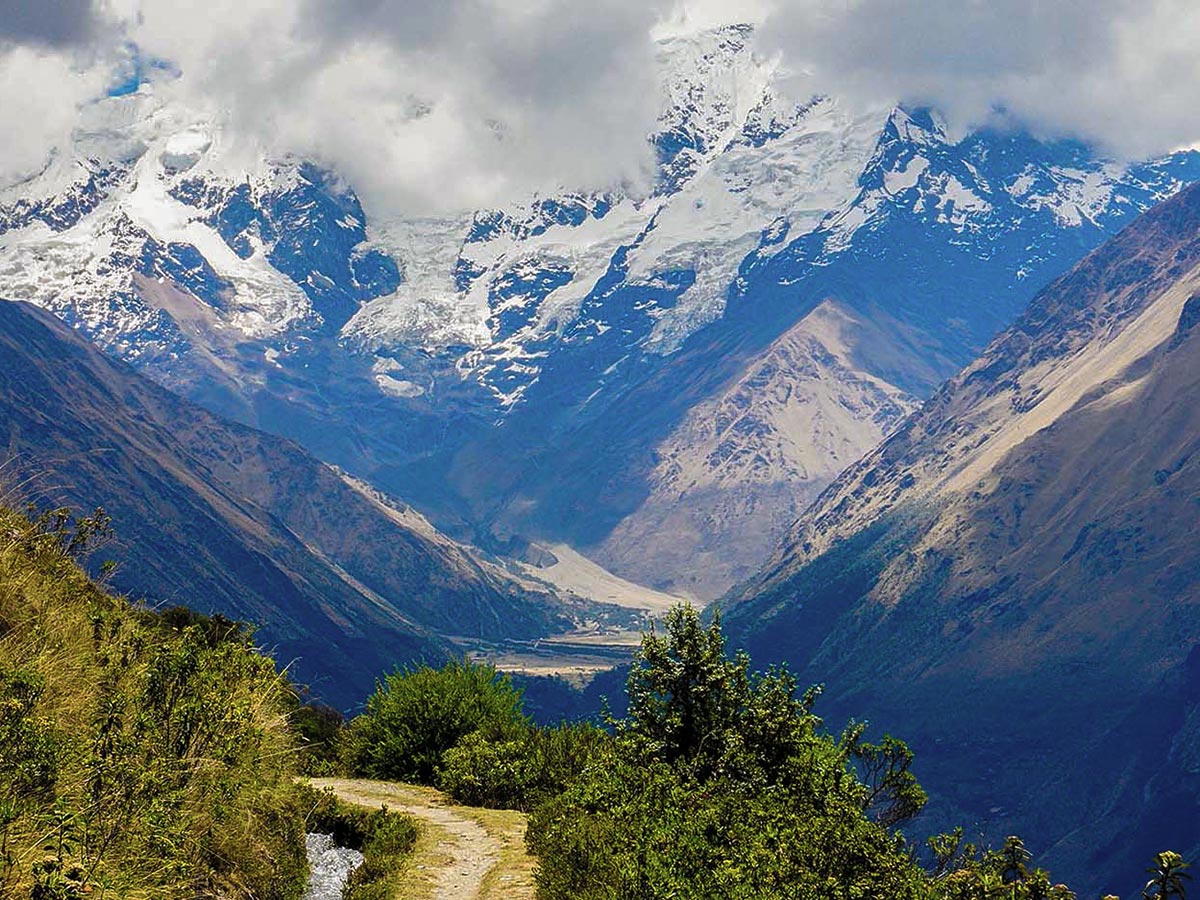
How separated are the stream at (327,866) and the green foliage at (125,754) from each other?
1.02 meters

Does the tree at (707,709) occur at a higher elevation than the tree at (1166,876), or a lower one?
higher

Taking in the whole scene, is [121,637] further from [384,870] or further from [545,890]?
[545,890]

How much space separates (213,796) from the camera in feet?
65.3

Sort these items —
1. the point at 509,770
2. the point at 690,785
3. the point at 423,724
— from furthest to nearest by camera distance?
the point at 423,724, the point at 509,770, the point at 690,785

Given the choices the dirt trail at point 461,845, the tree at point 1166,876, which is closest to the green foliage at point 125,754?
the dirt trail at point 461,845

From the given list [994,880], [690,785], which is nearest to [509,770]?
[690,785]

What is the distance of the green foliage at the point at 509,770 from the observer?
38656 millimetres

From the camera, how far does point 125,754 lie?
707 inches

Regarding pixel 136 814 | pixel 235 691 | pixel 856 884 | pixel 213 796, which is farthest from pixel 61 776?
pixel 856 884

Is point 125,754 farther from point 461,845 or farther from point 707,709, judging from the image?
point 707,709

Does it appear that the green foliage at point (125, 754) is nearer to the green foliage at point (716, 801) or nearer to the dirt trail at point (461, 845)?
the dirt trail at point (461, 845)

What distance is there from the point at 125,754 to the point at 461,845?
1430 cm

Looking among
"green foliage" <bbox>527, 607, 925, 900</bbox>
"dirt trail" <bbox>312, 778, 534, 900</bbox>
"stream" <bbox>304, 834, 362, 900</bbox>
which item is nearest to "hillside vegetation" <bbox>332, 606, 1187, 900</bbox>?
"green foliage" <bbox>527, 607, 925, 900</bbox>

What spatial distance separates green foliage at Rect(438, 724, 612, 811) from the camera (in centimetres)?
3866
